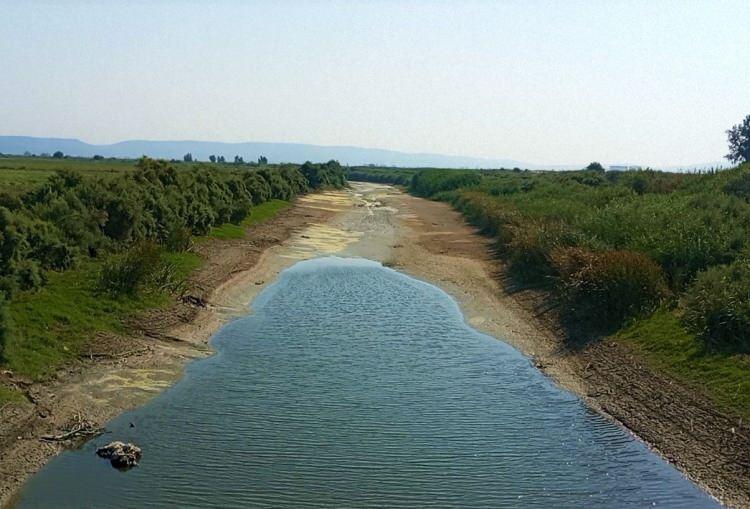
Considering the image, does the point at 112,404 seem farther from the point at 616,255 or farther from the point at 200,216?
the point at 200,216

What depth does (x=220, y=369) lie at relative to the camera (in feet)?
59.6

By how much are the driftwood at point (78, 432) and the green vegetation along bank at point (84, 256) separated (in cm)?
152

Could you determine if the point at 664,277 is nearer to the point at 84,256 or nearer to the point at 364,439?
the point at 364,439

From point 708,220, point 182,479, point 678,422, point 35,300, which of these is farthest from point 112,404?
point 708,220

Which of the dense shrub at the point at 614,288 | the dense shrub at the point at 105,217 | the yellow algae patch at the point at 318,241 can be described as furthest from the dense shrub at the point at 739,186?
the dense shrub at the point at 105,217

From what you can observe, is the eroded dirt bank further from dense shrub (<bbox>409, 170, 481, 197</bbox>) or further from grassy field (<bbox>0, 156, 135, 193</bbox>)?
dense shrub (<bbox>409, 170, 481, 197</bbox>)

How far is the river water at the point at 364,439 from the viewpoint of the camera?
38.6 feet

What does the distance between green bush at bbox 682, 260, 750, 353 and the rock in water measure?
1283cm

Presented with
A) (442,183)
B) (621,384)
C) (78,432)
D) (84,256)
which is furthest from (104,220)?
(442,183)

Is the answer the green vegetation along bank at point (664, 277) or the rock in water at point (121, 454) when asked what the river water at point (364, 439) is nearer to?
the rock in water at point (121, 454)

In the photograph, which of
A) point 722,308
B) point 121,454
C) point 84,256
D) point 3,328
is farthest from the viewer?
point 84,256

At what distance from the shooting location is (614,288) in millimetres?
21234

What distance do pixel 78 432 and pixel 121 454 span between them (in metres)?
1.65

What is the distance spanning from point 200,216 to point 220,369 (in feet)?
67.2
